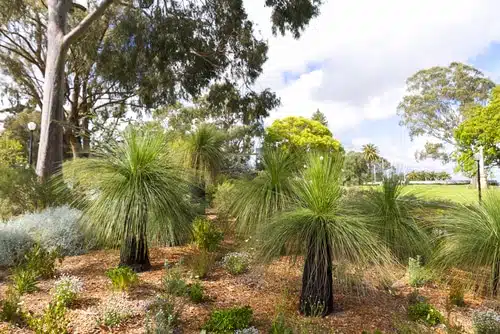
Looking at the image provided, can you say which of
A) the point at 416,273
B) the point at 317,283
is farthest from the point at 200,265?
the point at 416,273

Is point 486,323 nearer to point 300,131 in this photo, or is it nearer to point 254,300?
point 254,300

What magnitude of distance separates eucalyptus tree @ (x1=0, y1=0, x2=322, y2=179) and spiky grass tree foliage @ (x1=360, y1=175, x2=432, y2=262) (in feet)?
18.4

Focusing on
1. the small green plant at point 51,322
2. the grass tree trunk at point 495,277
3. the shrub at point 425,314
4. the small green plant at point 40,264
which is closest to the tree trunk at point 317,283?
the shrub at point 425,314

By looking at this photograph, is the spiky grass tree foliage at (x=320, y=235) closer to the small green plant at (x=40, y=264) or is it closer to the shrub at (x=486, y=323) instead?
the shrub at (x=486, y=323)

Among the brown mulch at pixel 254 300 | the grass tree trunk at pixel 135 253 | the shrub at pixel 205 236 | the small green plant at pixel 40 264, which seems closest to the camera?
the brown mulch at pixel 254 300

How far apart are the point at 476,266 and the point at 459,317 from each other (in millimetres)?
590

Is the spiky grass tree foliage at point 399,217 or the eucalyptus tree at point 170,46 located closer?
the spiky grass tree foliage at point 399,217

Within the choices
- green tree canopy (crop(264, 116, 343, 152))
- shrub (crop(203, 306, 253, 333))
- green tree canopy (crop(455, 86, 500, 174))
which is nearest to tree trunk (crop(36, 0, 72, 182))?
shrub (crop(203, 306, 253, 333))

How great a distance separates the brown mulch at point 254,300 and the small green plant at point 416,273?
0.10 m

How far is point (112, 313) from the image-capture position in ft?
9.89

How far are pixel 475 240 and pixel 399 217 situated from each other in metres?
0.80

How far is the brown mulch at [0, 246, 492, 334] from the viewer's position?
306 centimetres

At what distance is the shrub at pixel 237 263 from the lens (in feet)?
14.3

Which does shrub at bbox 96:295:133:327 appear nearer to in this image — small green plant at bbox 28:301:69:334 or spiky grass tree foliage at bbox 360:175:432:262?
small green plant at bbox 28:301:69:334
